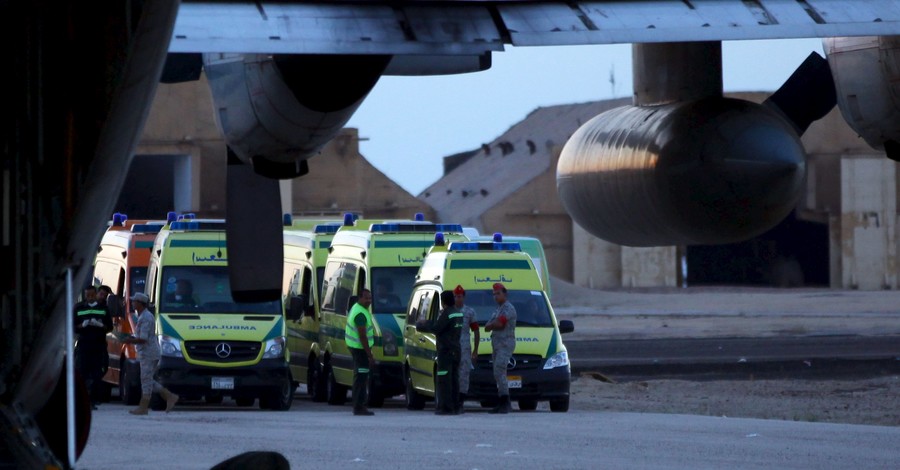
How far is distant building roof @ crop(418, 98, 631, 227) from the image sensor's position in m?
51.6

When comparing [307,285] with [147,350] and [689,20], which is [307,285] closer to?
A: [147,350]

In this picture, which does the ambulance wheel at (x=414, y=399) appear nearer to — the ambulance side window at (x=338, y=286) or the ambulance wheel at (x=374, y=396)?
the ambulance wheel at (x=374, y=396)

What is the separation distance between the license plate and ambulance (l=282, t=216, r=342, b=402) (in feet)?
7.35

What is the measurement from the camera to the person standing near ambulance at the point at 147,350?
666 inches

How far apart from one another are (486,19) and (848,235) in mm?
41947

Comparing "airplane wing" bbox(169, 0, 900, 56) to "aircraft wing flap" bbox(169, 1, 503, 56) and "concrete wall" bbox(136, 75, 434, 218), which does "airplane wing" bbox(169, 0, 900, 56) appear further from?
"concrete wall" bbox(136, 75, 434, 218)

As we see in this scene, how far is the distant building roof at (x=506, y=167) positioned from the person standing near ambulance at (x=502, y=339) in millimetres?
32542

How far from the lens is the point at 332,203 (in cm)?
4097

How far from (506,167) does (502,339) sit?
4002cm

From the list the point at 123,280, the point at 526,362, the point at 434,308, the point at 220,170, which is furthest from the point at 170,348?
the point at 220,170

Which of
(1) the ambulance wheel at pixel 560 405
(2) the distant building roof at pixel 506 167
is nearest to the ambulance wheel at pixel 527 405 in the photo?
(1) the ambulance wheel at pixel 560 405

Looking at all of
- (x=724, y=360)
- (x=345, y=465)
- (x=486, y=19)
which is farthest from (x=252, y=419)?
(x=724, y=360)

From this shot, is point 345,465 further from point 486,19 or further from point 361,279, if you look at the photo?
point 361,279

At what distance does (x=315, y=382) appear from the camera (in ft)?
66.8
